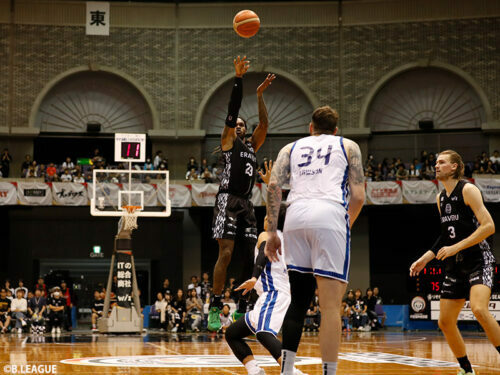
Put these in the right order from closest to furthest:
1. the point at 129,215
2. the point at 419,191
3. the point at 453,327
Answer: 1. the point at 453,327
2. the point at 129,215
3. the point at 419,191

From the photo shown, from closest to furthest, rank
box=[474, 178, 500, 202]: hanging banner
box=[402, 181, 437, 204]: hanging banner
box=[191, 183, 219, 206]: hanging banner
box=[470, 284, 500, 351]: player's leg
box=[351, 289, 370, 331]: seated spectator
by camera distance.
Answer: box=[470, 284, 500, 351]: player's leg
box=[351, 289, 370, 331]: seated spectator
box=[474, 178, 500, 202]: hanging banner
box=[402, 181, 437, 204]: hanging banner
box=[191, 183, 219, 206]: hanging banner

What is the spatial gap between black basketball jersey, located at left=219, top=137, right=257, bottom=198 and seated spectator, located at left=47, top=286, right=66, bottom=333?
1563cm

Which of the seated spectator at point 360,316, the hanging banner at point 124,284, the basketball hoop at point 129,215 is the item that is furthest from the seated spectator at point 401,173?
the hanging banner at point 124,284

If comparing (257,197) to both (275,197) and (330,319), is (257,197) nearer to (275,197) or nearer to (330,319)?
(275,197)

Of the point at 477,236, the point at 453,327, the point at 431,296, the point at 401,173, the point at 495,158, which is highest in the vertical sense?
the point at 495,158

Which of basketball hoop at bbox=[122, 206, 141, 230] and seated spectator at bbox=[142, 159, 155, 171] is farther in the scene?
seated spectator at bbox=[142, 159, 155, 171]

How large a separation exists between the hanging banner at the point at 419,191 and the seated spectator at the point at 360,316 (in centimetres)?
564

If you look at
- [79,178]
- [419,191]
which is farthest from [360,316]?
[79,178]

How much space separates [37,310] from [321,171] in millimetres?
18982

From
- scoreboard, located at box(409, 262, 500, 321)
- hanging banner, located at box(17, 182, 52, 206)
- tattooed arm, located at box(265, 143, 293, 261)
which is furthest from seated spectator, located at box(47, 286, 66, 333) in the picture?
tattooed arm, located at box(265, 143, 293, 261)

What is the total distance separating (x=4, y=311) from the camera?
73.0 ft

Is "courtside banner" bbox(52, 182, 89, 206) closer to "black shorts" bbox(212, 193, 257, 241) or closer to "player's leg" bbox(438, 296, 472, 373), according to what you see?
"black shorts" bbox(212, 193, 257, 241)

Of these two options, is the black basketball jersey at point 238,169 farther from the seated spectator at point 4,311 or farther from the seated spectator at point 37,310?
the seated spectator at point 4,311

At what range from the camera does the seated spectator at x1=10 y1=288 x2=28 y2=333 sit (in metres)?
21.7
